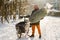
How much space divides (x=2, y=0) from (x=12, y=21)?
1.47 feet

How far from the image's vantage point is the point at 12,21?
212cm

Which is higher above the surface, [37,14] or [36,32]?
[37,14]

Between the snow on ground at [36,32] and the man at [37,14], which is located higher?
the man at [37,14]

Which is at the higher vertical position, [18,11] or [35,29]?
[18,11]

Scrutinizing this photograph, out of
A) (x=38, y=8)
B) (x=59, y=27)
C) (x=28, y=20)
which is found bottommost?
(x=59, y=27)

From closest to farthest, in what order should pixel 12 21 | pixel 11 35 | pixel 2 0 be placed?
1. pixel 2 0
2. pixel 11 35
3. pixel 12 21

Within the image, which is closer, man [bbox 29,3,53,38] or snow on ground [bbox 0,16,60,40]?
man [bbox 29,3,53,38]

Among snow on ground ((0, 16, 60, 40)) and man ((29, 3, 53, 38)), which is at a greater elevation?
man ((29, 3, 53, 38))

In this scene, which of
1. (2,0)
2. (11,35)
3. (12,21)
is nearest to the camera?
(2,0)

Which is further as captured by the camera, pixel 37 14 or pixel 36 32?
pixel 36 32

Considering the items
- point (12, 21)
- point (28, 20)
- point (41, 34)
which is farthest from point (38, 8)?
point (12, 21)

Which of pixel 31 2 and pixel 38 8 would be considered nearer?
pixel 38 8

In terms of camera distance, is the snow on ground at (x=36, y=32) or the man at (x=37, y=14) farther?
the snow on ground at (x=36, y=32)

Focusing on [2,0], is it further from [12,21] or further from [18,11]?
[12,21]
